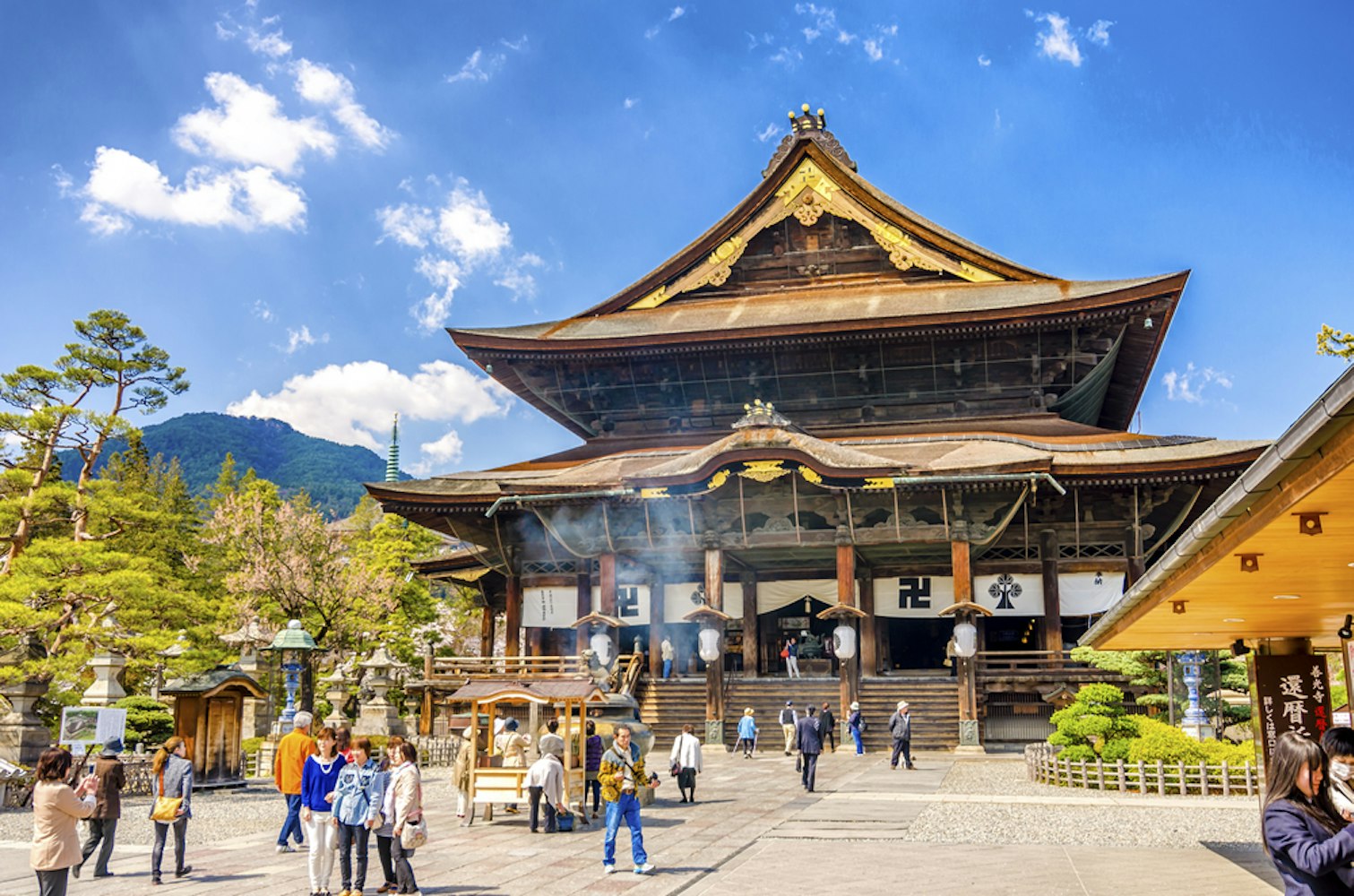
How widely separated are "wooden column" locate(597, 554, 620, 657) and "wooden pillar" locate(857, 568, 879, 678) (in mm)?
6562

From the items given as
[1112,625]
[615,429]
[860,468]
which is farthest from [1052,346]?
[1112,625]

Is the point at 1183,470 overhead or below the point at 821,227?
below

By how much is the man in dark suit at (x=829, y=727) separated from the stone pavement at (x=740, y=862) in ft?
26.5

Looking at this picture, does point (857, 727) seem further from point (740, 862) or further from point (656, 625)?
point (740, 862)

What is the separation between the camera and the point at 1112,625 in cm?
1267

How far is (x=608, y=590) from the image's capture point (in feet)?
100.0

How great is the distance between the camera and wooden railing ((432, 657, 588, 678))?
62.4 ft

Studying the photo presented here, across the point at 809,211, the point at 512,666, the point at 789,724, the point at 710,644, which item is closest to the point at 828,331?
the point at 809,211

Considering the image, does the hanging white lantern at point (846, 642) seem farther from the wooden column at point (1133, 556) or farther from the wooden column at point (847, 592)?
the wooden column at point (1133, 556)

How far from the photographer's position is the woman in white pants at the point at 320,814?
33.0 ft

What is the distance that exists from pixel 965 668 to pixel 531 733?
14.0 metres

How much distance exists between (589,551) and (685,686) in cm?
482

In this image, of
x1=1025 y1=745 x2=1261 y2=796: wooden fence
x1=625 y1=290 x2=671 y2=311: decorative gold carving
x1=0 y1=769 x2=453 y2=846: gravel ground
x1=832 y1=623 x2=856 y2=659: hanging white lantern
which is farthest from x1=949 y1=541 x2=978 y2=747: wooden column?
x1=625 y1=290 x2=671 y2=311: decorative gold carving

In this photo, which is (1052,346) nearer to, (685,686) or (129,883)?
(685,686)
